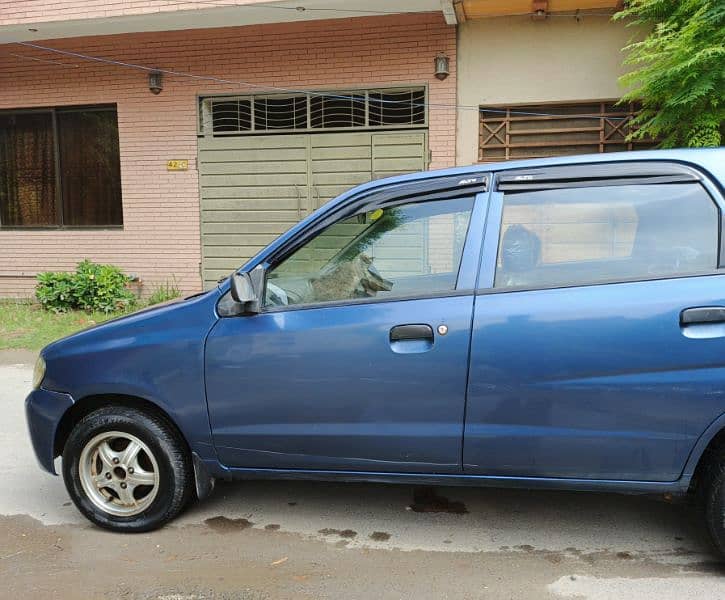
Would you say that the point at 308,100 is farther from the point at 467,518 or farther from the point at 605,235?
the point at 467,518

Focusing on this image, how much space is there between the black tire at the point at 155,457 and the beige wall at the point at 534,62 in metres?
6.90

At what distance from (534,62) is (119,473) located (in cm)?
774

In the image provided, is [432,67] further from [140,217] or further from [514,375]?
[514,375]

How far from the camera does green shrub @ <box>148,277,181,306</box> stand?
10.1m

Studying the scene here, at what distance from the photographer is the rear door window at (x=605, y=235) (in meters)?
2.87

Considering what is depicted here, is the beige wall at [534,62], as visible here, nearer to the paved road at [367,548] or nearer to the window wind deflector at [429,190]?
the window wind deflector at [429,190]

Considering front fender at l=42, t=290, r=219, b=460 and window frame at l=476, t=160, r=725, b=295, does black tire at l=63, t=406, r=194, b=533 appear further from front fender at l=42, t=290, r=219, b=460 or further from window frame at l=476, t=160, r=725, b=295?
window frame at l=476, t=160, r=725, b=295

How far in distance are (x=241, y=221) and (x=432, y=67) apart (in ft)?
11.9

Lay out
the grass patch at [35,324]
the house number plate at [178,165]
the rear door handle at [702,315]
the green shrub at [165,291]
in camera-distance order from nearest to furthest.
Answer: the rear door handle at [702,315], the grass patch at [35,324], the house number plate at [178,165], the green shrub at [165,291]

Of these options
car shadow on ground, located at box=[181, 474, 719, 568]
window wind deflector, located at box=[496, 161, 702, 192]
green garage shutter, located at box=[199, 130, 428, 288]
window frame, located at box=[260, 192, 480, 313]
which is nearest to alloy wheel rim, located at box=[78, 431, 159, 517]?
car shadow on ground, located at box=[181, 474, 719, 568]

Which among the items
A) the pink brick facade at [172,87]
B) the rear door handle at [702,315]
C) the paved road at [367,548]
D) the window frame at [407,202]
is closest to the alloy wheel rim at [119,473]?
the paved road at [367,548]

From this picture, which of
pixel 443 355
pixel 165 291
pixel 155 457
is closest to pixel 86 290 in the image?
pixel 165 291

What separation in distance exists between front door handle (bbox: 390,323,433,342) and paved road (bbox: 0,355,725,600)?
1.11 m

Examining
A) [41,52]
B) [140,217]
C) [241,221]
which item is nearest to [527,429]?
[241,221]
